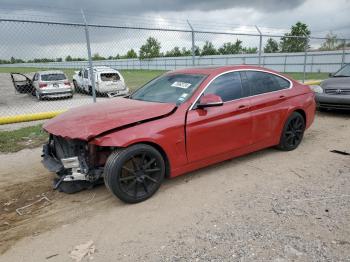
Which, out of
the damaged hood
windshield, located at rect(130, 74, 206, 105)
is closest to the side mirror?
windshield, located at rect(130, 74, 206, 105)

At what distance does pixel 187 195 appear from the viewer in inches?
157

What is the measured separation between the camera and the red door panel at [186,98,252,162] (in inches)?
162

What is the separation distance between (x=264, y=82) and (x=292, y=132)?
3.67 feet

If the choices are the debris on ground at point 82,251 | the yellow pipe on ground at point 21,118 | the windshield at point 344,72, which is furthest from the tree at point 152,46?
the debris on ground at point 82,251

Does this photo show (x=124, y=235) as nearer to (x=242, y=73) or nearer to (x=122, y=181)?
(x=122, y=181)

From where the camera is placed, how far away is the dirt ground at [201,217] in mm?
2883

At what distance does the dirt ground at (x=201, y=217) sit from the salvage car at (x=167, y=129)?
0.95 feet

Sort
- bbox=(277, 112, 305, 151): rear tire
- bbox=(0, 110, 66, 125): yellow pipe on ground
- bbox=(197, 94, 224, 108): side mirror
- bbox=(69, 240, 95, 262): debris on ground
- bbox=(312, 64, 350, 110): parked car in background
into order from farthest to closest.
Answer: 1. bbox=(0, 110, 66, 125): yellow pipe on ground
2. bbox=(312, 64, 350, 110): parked car in background
3. bbox=(277, 112, 305, 151): rear tire
4. bbox=(197, 94, 224, 108): side mirror
5. bbox=(69, 240, 95, 262): debris on ground

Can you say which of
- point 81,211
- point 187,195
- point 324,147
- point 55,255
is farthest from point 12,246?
point 324,147

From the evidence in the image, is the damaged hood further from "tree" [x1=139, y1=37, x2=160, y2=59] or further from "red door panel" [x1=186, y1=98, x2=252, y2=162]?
"tree" [x1=139, y1=37, x2=160, y2=59]

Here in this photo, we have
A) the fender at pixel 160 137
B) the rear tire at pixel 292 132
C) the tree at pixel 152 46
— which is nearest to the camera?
the fender at pixel 160 137

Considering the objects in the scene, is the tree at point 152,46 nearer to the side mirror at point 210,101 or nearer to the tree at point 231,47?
the tree at point 231,47

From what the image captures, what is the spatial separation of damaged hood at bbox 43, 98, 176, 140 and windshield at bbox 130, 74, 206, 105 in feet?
0.81

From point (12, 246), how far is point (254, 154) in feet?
13.0
